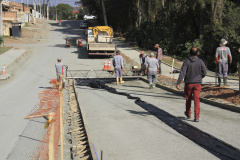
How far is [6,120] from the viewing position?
31.8 ft

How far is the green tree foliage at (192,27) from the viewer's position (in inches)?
1005

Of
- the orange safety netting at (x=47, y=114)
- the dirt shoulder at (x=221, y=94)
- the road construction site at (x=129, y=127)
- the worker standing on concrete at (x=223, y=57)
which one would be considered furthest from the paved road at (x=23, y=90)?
the worker standing on concrete at (x=223, y=57)

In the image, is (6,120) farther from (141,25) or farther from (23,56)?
(141,25)

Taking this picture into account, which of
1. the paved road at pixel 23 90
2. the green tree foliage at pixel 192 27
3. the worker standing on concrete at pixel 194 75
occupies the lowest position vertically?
the paved road at pixel 23 90

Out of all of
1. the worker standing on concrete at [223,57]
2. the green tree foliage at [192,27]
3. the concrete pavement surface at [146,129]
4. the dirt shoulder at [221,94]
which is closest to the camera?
the concrete pavement surface at [146,129]

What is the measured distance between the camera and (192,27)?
3297 centimetres

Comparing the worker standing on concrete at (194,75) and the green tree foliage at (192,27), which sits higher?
the green tree foliage at (192,27)

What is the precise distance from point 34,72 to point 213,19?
15074 millimetres

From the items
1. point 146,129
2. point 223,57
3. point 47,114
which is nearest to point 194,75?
point 146,129

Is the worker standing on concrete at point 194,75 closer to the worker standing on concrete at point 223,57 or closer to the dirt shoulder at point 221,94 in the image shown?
the dirt shoulder at point 221,94

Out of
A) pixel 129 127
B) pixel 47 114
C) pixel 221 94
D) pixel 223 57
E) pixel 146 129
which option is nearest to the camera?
pixel 47 114

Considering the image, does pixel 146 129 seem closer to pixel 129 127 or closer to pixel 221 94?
pixel 129 127

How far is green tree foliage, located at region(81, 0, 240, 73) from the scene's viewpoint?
25516 mm

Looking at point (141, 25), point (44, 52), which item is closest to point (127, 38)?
point (141, 25)
